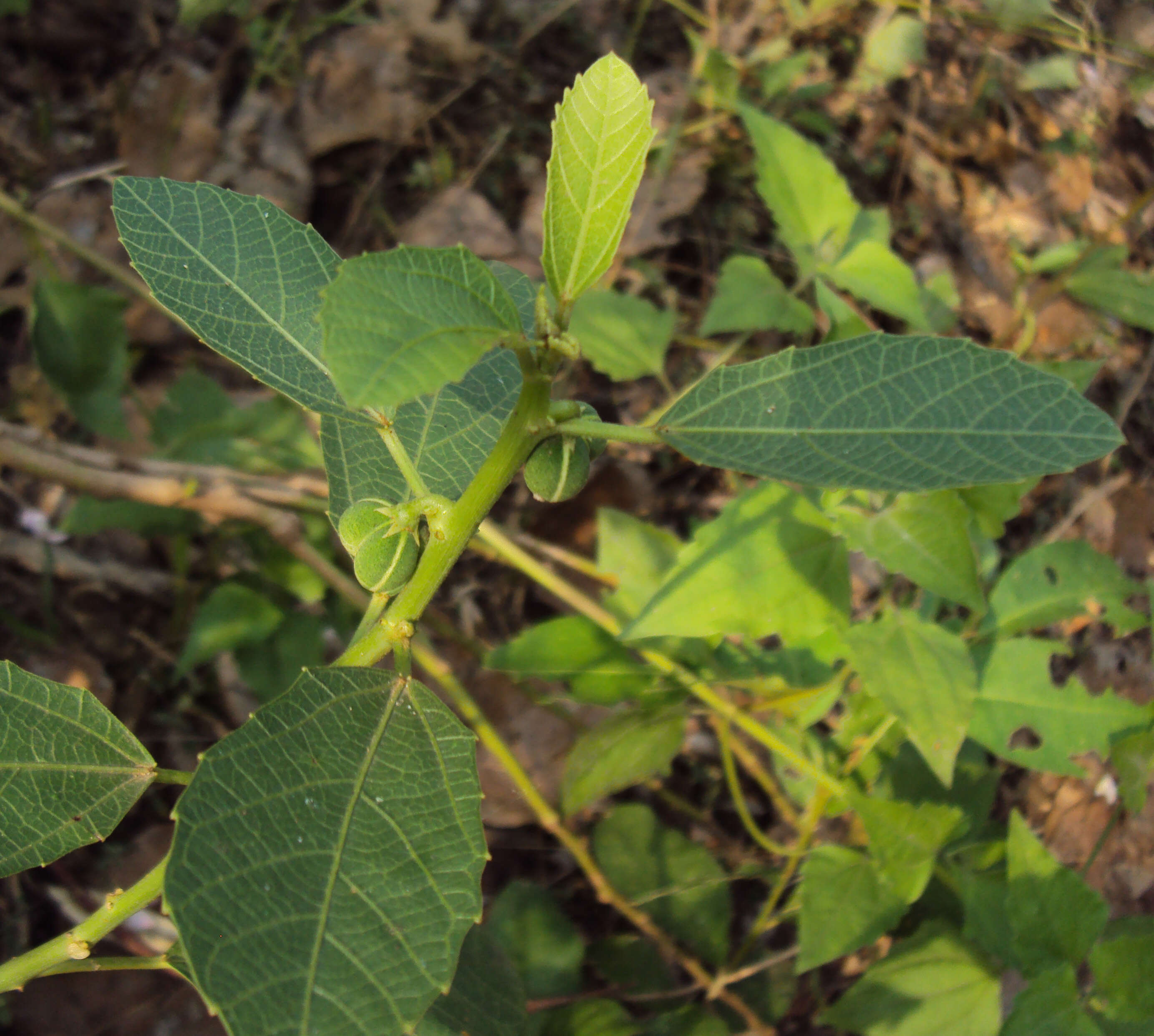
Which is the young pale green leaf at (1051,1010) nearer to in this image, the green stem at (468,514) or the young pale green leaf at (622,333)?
the green stem at (468,514)

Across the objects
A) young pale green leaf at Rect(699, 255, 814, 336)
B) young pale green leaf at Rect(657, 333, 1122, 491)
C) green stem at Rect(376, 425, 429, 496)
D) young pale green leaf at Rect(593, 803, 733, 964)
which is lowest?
young pale green leaf at Rect(593, 803, 733, 964)

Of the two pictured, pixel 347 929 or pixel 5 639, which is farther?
pixel 5 639

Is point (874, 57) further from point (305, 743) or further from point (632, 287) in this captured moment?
point (305, 743)

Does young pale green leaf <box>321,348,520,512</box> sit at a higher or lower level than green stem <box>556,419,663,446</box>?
lower

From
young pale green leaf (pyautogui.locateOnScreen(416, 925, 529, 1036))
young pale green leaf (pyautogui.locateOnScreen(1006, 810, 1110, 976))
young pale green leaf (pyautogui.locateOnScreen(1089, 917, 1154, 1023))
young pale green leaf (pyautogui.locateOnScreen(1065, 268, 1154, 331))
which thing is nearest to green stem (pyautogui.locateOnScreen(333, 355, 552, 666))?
young pale green leaf (pyautogui.locateOnScreen(416, 925, 529, 1036))

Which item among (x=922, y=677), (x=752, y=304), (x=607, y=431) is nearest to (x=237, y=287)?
(x=607, y=431)

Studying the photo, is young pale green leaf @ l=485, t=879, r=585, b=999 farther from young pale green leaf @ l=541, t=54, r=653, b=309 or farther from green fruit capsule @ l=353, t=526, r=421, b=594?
young pale green leaf @ l=541, t=54, r=653, b=309

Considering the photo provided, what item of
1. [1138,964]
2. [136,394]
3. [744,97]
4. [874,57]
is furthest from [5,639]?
[874,57]
